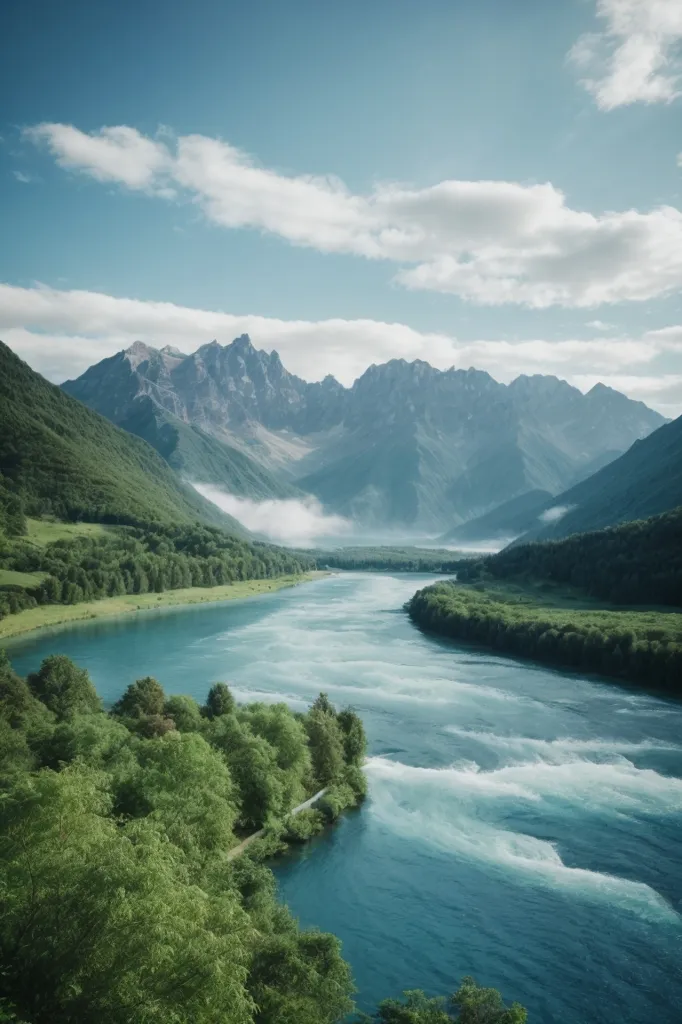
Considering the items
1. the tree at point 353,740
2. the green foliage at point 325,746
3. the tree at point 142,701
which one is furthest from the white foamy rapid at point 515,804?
the tree at point 142,701

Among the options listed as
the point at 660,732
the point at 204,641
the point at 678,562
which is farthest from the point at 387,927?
the point at 678,562

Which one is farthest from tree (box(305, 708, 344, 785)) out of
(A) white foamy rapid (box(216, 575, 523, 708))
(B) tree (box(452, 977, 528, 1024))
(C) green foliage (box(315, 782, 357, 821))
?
(A) white foamy rapid (box(216, 575, 523, 708))

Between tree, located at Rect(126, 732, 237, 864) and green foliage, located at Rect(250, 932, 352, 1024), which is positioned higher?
tree, located at Rect(126, 732, 237, 864)

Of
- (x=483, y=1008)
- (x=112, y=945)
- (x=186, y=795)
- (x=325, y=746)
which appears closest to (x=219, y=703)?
(x=325, y=746)

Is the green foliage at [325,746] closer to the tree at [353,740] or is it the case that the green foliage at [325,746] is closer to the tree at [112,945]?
the tree at [353,740]

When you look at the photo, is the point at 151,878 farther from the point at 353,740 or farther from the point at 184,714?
the point at 353,740

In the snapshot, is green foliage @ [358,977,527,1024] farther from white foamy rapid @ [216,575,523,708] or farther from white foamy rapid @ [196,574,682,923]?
white foamy rapid @ [216,575,523,708]

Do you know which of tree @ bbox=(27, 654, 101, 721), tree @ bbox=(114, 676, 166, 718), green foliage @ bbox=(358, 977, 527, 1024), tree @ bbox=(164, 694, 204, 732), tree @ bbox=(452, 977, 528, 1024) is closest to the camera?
tree @ bbox=(452, 977, 528, 1024)

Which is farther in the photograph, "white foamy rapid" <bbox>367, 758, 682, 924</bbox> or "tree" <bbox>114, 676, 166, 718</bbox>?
"tree" <bbox>114, 676, 166, 718</bbox>
